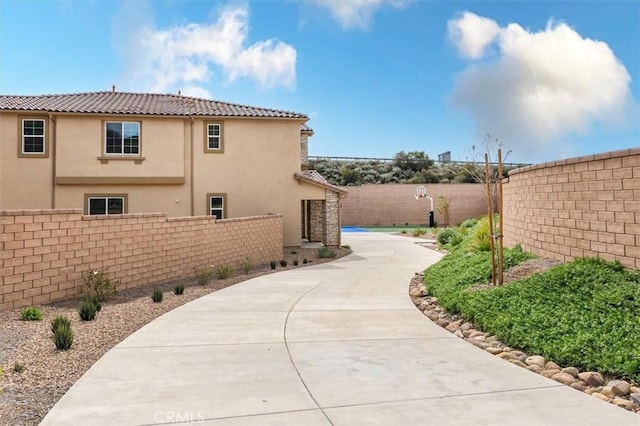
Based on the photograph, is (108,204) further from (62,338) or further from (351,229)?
(351,229)

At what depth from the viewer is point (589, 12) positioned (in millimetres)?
13414

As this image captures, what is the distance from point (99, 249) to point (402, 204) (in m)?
35.5

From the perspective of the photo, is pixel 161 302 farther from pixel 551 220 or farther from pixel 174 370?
pixel 551 220

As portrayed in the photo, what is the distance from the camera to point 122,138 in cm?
2028

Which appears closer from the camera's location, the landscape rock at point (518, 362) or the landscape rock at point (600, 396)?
the landscape rock at point (600, 396)

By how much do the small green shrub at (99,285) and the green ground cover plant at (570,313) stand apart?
282 inches

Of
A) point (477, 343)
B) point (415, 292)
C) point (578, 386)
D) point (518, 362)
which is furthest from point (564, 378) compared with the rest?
point (415, 292)

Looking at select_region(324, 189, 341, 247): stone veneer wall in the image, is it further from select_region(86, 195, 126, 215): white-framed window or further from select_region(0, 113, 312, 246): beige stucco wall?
select_region(86, 195, 126, 215): white-framed window

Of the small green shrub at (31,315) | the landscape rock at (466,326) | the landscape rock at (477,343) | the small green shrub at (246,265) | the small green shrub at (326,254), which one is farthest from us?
the small green shrub at (326,254)

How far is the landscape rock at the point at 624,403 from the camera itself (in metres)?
4.45

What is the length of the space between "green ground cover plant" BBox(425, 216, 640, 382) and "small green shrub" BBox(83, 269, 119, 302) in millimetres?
7167

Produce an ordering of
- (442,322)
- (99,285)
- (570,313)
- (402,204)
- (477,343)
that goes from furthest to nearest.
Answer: (402,204) → (99,285) → (442,322) → (477,343) → (570,313)

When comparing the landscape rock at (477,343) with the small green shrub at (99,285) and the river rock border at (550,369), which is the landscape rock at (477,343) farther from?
the small green shrub at (99,285)

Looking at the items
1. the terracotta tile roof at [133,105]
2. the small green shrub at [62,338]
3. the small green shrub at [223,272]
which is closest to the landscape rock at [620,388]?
the small green shrub at [62,338]
